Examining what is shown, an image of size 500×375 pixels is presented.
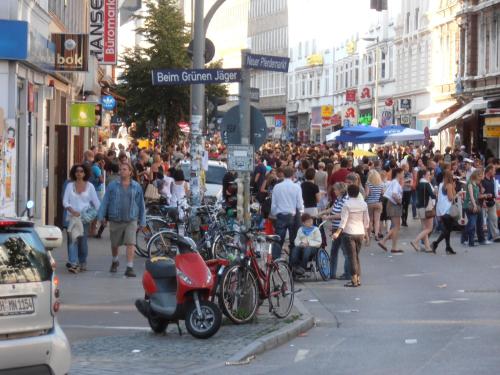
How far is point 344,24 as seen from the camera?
328ft

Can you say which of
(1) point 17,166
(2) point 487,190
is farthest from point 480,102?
(1) point 17,166

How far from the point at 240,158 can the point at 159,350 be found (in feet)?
15.6

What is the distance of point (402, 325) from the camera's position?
15422 mm

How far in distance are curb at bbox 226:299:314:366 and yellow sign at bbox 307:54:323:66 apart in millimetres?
92317

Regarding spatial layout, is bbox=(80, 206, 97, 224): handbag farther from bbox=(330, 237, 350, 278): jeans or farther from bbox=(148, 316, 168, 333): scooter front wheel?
bbox=(148, 316, 168, 333): scooter front wheel

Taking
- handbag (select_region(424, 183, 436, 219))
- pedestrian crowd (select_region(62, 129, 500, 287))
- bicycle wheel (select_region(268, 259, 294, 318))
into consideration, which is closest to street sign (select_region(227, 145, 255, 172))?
bicycle wheel (select_region(268, 259, 294, 318))

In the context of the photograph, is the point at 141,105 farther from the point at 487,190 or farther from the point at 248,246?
the point at 248,246

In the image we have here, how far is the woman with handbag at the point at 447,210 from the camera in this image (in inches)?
1039

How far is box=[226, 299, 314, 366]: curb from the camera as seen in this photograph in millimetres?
12553

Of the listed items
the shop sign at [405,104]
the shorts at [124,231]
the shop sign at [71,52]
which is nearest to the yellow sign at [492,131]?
the shop sign at [405,104]

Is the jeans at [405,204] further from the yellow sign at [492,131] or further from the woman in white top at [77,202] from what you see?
the yellow sign at [492,131]

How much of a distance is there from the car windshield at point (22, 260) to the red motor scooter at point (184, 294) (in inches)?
159

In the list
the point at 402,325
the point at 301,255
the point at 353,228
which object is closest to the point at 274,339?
the point at 402,325

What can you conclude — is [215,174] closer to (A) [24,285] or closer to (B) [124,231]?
(B) [124,231]
